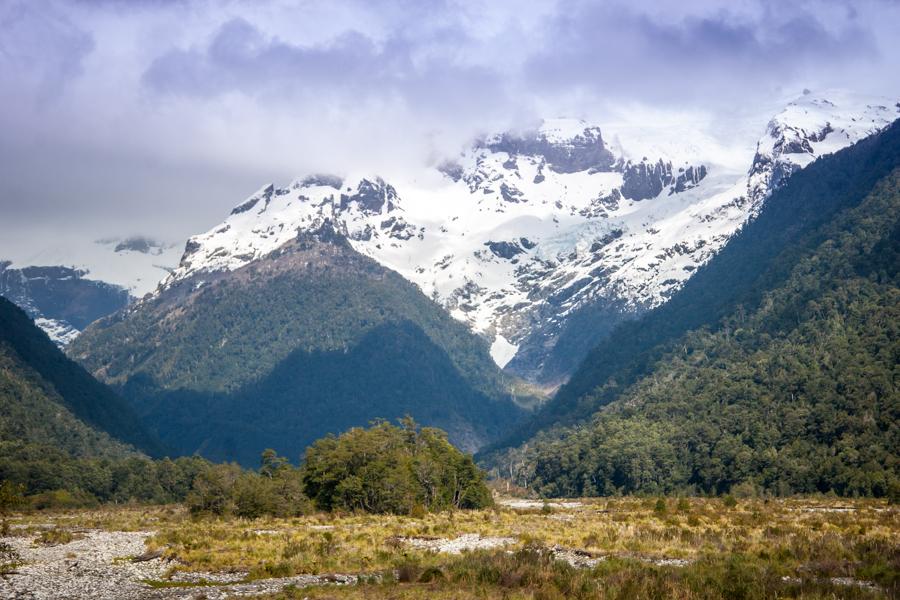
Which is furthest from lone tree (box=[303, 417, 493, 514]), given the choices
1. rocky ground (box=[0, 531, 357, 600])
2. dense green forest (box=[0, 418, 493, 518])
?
rocky ground (box=[0, 531, 357, 600])

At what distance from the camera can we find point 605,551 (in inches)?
2741

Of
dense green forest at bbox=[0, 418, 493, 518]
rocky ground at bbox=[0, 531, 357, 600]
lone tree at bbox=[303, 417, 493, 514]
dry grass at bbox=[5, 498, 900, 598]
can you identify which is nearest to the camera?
dry grass at bbox=[5, 498, 900, 598]

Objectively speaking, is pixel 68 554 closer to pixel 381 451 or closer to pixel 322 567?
pixel 322 567

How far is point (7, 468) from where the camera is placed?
642 ft

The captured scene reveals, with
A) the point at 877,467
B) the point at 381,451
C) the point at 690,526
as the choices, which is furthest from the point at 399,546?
the point at 877,467

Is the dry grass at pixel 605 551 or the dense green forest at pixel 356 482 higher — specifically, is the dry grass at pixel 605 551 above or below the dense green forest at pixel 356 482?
below

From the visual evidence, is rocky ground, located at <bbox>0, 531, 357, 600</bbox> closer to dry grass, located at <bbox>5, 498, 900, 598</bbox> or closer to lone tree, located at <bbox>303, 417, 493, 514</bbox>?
dry grass, located at <bbox>5, 498, 900, 598</bbox>

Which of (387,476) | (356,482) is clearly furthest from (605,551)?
(356,482)

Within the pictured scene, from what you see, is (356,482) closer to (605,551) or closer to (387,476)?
(387,476)

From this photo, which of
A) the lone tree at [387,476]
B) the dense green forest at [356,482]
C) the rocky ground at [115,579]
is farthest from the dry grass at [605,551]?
the lone tree at [387,476]

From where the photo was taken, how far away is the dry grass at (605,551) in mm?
53438

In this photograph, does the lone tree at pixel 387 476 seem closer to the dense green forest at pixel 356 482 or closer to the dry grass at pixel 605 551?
the dense green forest at pixel 356 482

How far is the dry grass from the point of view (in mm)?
53438

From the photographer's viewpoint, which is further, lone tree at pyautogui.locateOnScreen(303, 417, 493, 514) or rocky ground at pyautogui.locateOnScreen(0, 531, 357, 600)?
lone tree at pyautogui.locateOnScreen(303, 417, 493, 514)
